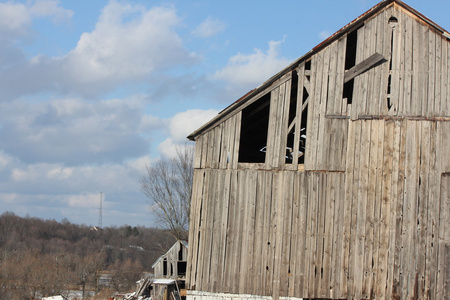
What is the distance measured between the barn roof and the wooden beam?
98cm

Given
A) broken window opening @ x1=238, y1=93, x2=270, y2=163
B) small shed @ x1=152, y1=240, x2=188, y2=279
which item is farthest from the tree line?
broken window opening @ x1=238, y1=93, x2=270, y2=163

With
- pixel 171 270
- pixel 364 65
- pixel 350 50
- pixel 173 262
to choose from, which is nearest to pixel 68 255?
pixel 171 270

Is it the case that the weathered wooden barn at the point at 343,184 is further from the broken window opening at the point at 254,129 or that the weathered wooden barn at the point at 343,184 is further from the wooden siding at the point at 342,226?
the broken window opening at the point at 254,129

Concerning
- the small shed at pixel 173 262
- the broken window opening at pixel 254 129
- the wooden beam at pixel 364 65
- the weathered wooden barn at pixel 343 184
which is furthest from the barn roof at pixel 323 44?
the small shed at pixel 173 262

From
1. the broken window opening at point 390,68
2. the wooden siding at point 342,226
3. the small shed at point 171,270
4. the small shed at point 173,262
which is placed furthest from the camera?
the small shed at point 173,262

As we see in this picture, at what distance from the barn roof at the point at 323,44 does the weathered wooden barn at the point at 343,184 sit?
0.04m

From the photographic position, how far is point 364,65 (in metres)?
14.9

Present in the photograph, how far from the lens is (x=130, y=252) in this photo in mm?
115062

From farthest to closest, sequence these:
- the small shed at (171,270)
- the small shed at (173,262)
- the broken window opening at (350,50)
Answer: the small shed at (173,262), the small shed at (171,270), the broken window opening at (350,50)

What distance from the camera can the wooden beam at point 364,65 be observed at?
1484 centimetres

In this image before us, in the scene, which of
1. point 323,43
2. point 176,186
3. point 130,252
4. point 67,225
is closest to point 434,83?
point 323,43

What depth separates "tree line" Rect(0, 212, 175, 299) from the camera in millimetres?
48906

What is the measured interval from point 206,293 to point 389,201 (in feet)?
17.9

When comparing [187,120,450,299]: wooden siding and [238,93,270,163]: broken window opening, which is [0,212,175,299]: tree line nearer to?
[238,93,270,163]: broken window opening
